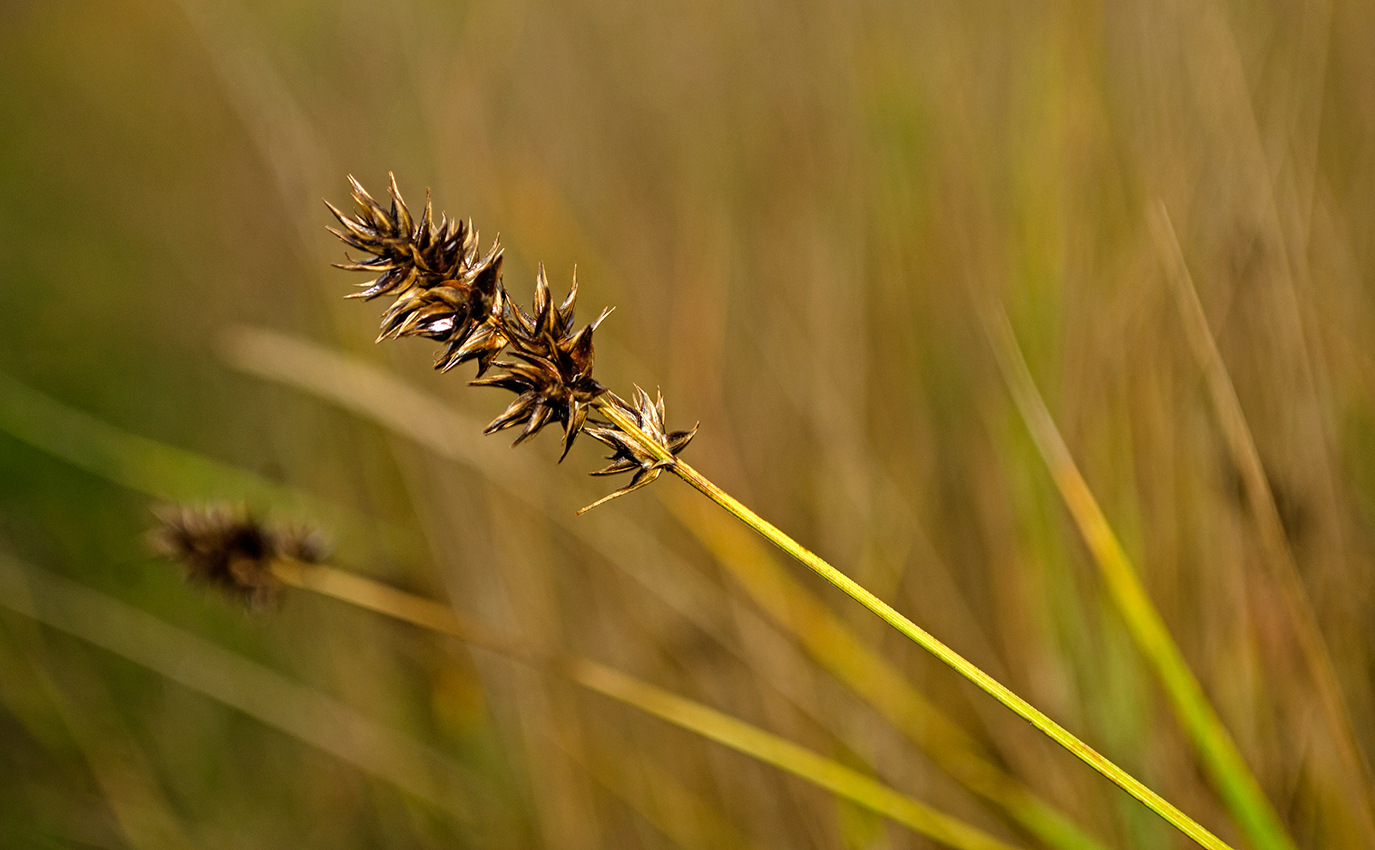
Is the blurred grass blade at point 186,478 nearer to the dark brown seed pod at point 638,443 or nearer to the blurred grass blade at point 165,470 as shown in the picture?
the blurred grass blade at point 165,470

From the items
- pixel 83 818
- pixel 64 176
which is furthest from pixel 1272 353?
pixel 64 176

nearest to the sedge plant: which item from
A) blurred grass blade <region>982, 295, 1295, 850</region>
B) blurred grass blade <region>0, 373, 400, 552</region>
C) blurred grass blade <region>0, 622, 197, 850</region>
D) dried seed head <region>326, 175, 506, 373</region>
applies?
dried seed head <region>326, 175, 506, 373</region>

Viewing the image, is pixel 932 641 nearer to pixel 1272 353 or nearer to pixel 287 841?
pixel 1272 353

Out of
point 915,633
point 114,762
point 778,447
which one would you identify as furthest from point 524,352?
point 114,762

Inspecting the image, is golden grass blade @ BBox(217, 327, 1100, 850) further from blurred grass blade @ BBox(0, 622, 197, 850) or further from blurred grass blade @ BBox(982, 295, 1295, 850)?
blurred grass blade @ BBox(0, 622, 197, 850)

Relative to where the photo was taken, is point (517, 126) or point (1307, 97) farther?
point (517, 126)

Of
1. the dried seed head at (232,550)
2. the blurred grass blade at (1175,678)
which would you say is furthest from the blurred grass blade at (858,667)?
the dried seed head at (232,550)

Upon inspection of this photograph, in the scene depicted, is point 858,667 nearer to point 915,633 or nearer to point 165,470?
point 915,633
